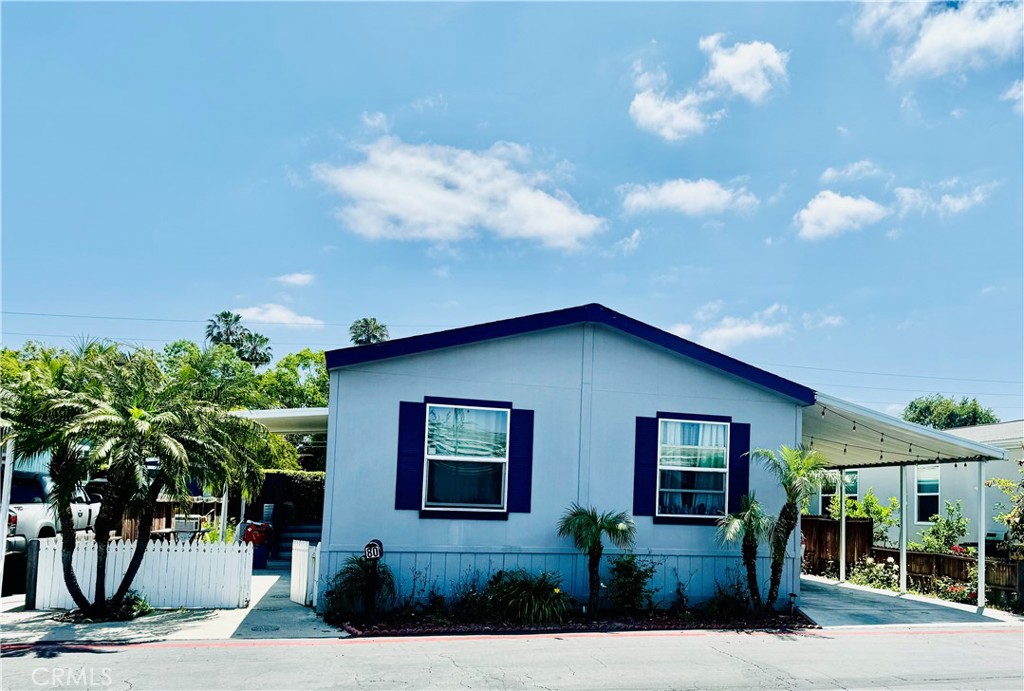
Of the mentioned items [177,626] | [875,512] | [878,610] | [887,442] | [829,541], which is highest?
[887,442]

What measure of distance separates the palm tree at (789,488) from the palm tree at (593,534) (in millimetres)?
2290

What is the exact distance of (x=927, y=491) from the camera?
23172 mm

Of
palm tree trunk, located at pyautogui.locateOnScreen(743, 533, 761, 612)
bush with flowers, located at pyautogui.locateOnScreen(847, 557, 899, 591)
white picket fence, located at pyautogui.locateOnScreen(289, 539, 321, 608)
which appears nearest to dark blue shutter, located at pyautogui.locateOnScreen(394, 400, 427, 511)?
white picket fence, located at pyautogui.locateOnScreen(289, 539, 321, 608)

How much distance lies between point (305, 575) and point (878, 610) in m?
9.62

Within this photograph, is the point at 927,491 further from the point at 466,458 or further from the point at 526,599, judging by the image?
the point at 466,458

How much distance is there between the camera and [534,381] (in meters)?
12.6

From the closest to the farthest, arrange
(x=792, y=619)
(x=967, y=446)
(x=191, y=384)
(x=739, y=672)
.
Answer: (x=739, y=672), (x=191, y=384), (x=792, y=619), (x=967, y=446)

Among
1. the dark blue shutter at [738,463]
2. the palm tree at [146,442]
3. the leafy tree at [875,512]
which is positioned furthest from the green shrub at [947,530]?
the palm tree at [146,442]

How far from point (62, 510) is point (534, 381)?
6.74 meters

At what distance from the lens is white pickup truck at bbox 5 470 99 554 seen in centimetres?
1320

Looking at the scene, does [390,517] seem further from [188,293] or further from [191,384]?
[188,293]

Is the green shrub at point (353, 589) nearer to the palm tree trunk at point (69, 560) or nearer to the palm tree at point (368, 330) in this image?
the palm tree trunk at point (69, 560)

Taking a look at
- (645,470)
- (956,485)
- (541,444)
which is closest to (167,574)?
(541,444)

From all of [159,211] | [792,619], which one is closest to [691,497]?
[792,619]
